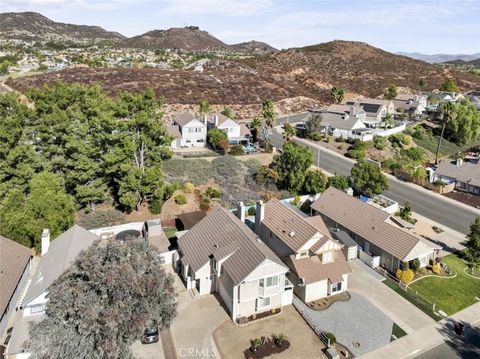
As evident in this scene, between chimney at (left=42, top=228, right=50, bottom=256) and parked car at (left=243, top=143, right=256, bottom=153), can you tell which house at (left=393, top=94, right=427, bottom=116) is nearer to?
parked car at (left=243, top=143, right=256, bottom=153)

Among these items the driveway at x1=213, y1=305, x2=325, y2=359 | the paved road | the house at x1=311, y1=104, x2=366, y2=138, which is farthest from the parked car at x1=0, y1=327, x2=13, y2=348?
the house at x1=311, y1=104, x2=366, y2=138

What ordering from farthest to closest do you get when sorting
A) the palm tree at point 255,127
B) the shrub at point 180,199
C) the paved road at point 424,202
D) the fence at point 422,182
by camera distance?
1. the palm tree at point 255,127
2. the fence at point 422,182
3. the shrub at point 180,199
4. the paved road at point 424,202

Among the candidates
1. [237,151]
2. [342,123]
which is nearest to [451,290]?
[237,151]

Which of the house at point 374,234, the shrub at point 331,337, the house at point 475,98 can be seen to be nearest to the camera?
the shrub at point 331,337

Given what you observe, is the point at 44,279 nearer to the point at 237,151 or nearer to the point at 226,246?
the point at 226,246

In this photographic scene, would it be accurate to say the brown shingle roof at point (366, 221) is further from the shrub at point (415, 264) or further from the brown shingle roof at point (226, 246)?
the brown shingle roof at point (226, 246)

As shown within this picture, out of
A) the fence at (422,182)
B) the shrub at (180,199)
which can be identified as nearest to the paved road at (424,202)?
the fence at (422,182)
